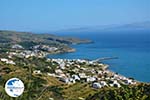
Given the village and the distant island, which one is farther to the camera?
the village

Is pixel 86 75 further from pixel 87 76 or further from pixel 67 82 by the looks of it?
pixel 67 82

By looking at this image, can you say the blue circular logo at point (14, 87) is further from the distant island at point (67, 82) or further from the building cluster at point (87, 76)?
the building cluster at point (87, 76)

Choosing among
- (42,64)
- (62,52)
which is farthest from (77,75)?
(62,52)

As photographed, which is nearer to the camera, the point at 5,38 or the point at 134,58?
the point at 134,58

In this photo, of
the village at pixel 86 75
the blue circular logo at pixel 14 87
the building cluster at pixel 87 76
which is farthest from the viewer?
the building cluster at pixel 87 76

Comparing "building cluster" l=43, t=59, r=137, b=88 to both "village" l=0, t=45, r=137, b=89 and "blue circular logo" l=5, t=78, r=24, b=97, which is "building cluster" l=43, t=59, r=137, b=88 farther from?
"blue circular logo" l=5, t=78, r=24, b=97

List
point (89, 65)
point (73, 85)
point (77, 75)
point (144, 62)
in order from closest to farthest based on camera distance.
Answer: point (73, 85), point (77, 75), point (89, 65), point (144, 62)

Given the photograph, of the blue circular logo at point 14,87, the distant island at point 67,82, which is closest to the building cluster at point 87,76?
the distant island at point 67,82

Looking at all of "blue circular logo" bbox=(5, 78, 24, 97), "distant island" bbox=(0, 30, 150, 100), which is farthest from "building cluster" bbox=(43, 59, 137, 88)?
"blue circular logo" bbox=(5, 78, 24, 97)

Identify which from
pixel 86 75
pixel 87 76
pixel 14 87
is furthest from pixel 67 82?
pixel 14 87

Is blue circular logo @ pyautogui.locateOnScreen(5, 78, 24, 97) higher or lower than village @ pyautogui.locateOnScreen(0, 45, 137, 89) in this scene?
higher

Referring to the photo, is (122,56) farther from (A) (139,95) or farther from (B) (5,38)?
(A) (139,95)
